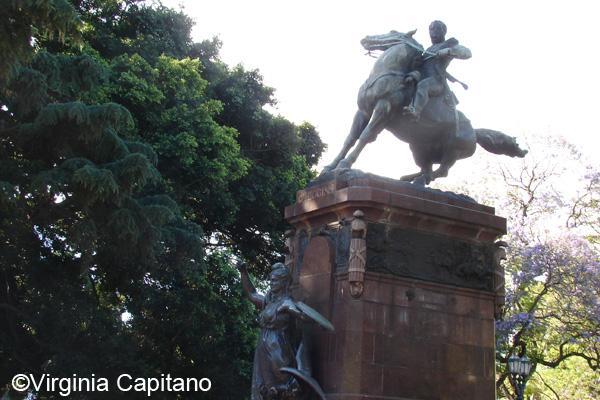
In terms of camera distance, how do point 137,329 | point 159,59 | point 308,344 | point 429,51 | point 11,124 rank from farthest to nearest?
point 159,59 → point 137,329 → point 11,124 → point 429,51 → point 308,344

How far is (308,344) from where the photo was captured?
834cm

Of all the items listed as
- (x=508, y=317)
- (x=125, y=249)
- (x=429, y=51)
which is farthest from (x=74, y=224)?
(x=508, y=317)

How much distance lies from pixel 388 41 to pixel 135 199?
8.06 metres

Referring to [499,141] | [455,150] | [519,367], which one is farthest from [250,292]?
[519,367]

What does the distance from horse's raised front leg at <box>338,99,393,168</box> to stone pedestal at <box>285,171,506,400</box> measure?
606mm

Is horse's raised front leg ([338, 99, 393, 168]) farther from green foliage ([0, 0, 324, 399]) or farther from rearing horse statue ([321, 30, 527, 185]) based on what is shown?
green foliage ([0, 0, 324, 399])

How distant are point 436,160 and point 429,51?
5.24ft

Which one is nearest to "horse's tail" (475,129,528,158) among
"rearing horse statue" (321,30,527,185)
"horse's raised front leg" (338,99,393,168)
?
"rearing horse statue" (321,30,527,185)

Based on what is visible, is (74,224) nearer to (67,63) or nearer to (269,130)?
(67,63)

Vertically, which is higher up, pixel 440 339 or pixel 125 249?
pixel 125 249

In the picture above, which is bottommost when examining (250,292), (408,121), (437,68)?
(250,292)

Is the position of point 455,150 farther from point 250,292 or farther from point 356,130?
point 250,292

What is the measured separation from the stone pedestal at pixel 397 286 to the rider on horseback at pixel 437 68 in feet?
4.67

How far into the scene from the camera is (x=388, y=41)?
33.4ft
